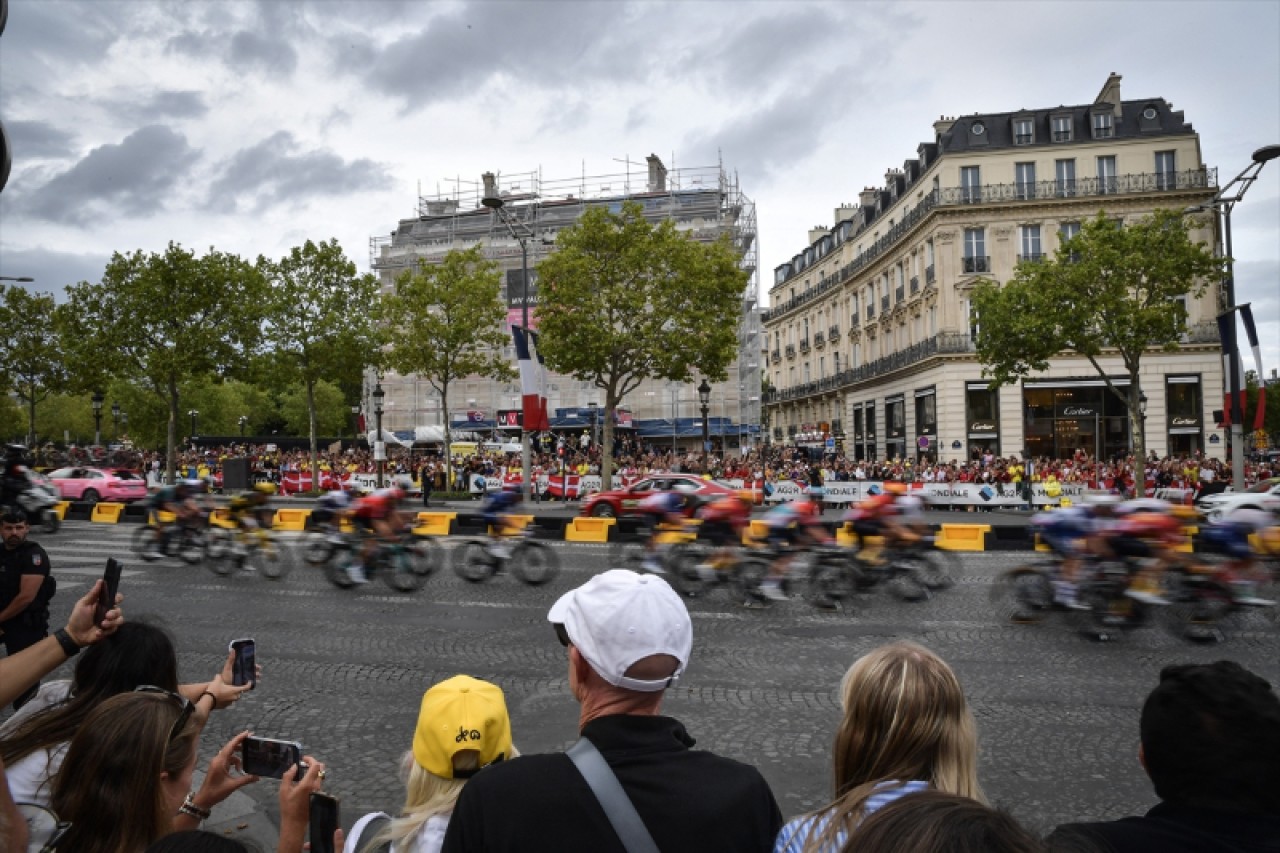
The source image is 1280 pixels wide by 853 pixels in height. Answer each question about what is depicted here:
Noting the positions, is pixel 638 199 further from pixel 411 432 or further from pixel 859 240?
pixel 411 432

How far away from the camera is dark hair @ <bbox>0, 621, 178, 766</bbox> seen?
110 inches

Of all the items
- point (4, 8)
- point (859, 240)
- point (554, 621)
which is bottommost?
point (554, 621)

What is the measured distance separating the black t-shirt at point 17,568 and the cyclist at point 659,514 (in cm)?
766

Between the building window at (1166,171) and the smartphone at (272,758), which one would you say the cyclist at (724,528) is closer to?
the smartphone at (272,758)

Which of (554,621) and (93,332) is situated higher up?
(93,332)

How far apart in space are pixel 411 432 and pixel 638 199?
2122cm

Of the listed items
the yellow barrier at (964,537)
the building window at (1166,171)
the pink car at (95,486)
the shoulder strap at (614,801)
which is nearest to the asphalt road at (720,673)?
the shoulder strap at (614,801)

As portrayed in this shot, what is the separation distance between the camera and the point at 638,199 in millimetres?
59281

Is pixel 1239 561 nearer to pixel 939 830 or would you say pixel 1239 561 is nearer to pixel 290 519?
pixel 939 830

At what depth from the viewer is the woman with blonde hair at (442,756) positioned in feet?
7.34

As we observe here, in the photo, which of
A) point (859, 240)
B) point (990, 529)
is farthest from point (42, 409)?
point (990, 529)

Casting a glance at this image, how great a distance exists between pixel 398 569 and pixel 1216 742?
11026 mm

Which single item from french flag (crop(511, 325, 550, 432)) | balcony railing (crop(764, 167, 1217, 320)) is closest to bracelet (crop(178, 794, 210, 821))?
french flag (crop(511, 325, 550, 432))

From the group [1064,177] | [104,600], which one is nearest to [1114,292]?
[1064,177]
